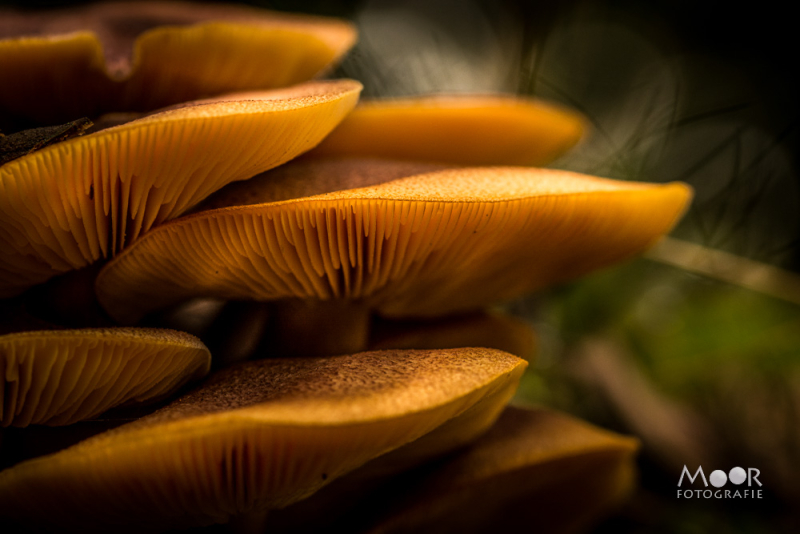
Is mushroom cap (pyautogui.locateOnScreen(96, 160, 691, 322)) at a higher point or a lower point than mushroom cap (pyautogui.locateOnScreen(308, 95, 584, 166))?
lower

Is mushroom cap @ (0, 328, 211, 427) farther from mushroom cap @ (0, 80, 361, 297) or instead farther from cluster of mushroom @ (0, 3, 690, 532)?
mushroom cap @ (0, 80, 361, 297)

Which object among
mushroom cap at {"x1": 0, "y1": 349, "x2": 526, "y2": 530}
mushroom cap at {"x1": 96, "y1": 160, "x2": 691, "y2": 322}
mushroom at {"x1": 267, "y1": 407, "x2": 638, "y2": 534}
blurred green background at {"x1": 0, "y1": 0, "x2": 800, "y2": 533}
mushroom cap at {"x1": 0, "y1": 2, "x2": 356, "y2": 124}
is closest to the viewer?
mushroom cap at {"x1": 0, "y1": 349, "x2": 526, "y2": 530}

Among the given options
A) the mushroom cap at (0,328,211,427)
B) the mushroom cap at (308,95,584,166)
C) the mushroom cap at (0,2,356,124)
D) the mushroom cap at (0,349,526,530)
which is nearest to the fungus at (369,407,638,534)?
the mushroom cap at (0,349,526,530)

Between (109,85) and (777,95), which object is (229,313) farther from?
(777,95)

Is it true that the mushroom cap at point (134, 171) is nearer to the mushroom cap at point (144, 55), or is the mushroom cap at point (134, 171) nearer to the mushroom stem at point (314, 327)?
the mushroom cap at point (144, 55)

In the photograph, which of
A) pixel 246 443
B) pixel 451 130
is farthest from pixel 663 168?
pixel 246 443

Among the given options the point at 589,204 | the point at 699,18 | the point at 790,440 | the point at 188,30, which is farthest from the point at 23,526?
the point at 699,18

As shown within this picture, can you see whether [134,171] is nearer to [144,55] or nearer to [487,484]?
[144,55]
